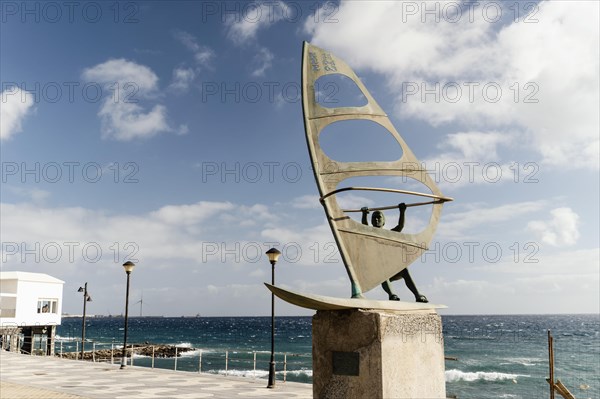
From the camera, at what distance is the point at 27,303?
3884cm

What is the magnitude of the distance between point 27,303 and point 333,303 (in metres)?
39.0

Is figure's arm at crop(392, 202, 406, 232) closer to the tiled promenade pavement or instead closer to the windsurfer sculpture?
the windsurfer sculpture

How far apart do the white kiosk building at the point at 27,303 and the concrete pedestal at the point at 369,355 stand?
36.2 m

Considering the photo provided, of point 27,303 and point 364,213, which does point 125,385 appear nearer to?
point 364,213

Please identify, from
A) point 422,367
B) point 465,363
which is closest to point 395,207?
point 422,367

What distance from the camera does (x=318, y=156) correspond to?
7.89m

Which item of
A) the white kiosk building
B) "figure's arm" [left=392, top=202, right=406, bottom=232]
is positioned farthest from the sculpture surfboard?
the white kiosk building

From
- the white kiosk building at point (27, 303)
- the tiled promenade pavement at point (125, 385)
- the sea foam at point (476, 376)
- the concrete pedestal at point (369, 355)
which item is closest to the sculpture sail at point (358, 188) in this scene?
the concrete pedestal at point (369, 355)

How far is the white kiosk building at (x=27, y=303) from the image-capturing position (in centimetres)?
3791

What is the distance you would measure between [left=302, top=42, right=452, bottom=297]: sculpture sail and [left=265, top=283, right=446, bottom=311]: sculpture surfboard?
15.5 inches

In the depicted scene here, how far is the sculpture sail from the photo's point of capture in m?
7.62

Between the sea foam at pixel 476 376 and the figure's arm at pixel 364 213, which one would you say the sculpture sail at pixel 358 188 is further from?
the sea foam at pixel 476 376

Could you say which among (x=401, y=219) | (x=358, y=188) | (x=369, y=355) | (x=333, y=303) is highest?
(x=358, y=188)

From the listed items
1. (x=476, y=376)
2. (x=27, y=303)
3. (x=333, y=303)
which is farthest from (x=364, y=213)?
(x=27, y=303)
